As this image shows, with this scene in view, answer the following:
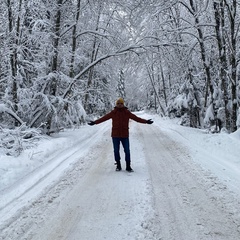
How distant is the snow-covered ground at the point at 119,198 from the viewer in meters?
3.65

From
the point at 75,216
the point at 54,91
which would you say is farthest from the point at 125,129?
the point at 54,91

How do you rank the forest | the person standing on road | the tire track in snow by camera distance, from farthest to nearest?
1. the forest
2. the person standing on road
3. the tire track in snow

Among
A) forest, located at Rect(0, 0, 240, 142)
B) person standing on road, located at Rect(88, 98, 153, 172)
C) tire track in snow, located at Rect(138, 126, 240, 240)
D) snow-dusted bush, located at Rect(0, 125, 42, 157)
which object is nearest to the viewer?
tire track in snow, located at Rect(138, 126, 240, 240)

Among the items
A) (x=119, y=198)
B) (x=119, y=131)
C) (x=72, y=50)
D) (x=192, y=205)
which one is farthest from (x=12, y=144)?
(x=72, y=50)

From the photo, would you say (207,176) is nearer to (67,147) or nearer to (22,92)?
(67,147)

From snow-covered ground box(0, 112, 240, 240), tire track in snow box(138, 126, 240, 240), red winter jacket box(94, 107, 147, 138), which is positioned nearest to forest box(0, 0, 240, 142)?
snow-covered ground box(0, 112, 240, 240)

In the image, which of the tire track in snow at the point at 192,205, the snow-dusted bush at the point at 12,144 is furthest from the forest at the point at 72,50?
the tire track in snow at the point at 192,205

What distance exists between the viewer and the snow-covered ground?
3652 millimetres

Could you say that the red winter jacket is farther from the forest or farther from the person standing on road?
the forest

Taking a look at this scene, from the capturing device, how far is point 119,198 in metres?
4.88

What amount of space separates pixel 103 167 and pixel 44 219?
3.45m

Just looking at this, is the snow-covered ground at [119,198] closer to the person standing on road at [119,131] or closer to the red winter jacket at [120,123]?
the person standing on road at [119,131]

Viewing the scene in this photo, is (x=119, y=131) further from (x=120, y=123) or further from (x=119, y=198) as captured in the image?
(x=119, y=198)

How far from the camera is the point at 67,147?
10.6 m
